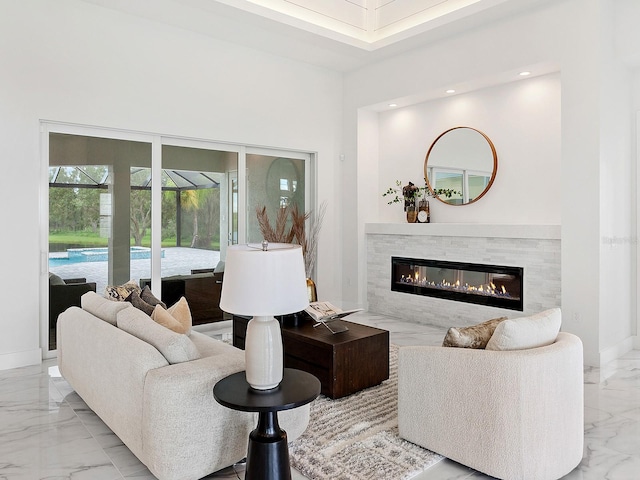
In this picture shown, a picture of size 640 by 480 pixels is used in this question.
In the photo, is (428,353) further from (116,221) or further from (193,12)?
(193,12)

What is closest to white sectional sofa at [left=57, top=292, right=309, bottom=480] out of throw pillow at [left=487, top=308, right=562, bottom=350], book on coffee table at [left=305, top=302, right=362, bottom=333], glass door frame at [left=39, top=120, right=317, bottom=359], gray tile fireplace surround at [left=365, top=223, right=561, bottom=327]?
book on coffee table at [left=305, top=302, right=362, bottom=333]

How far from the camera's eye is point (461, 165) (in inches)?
227

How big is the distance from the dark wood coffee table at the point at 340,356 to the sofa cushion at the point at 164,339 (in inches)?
41.8

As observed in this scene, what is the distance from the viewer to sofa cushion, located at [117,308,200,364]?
246cm

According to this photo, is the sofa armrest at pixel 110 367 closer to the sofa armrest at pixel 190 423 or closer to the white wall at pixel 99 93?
the sofa armrest at pixel 190 423

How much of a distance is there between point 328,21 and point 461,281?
3358 millimetres

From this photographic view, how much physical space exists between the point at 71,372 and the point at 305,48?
170 inches

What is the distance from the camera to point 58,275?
4578 mm

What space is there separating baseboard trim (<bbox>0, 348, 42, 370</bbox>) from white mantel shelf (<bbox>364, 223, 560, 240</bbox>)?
409 centimetres

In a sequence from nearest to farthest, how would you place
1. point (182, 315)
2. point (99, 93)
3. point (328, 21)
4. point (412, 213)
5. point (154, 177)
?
point (182, 315)
point (99, 93)
point (154, 177)
point (328, 21)
point (412, 213)

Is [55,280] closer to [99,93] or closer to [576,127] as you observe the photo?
[99,93]

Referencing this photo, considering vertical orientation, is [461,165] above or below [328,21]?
below

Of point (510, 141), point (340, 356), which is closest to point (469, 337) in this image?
point (340, 356)

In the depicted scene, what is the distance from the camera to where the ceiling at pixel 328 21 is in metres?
4.69
